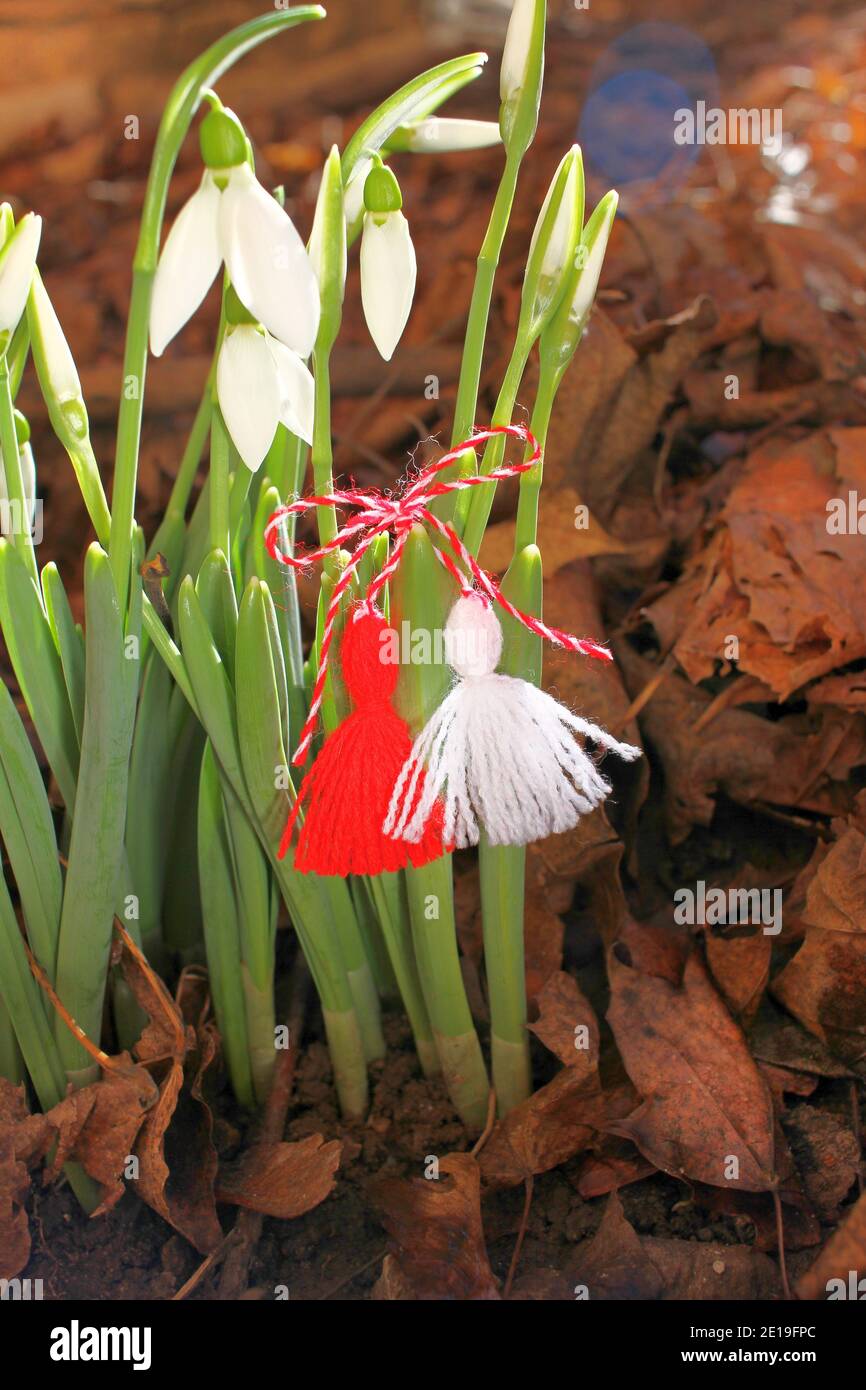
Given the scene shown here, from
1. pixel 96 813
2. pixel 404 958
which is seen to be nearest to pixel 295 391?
pixel 96 813

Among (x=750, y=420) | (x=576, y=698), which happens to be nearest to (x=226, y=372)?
(x=576, y=698)

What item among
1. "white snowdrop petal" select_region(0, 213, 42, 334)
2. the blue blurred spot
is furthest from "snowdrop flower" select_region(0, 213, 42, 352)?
the blue blurred spot

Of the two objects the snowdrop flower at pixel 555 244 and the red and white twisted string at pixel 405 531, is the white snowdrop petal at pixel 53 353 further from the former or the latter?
the snowdrop flower at pixel 555 244

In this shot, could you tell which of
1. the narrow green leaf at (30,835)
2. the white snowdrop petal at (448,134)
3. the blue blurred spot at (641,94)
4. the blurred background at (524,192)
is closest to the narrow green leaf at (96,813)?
the narrow green leaf at (30,835)

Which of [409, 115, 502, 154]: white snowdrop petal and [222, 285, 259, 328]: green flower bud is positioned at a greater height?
[409, 115, 502, 154]: white snowdrop petal

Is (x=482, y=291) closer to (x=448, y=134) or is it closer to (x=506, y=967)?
(x=448, y=134)

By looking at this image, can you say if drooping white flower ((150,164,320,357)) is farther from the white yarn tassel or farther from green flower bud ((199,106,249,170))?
the white yarn tassel
